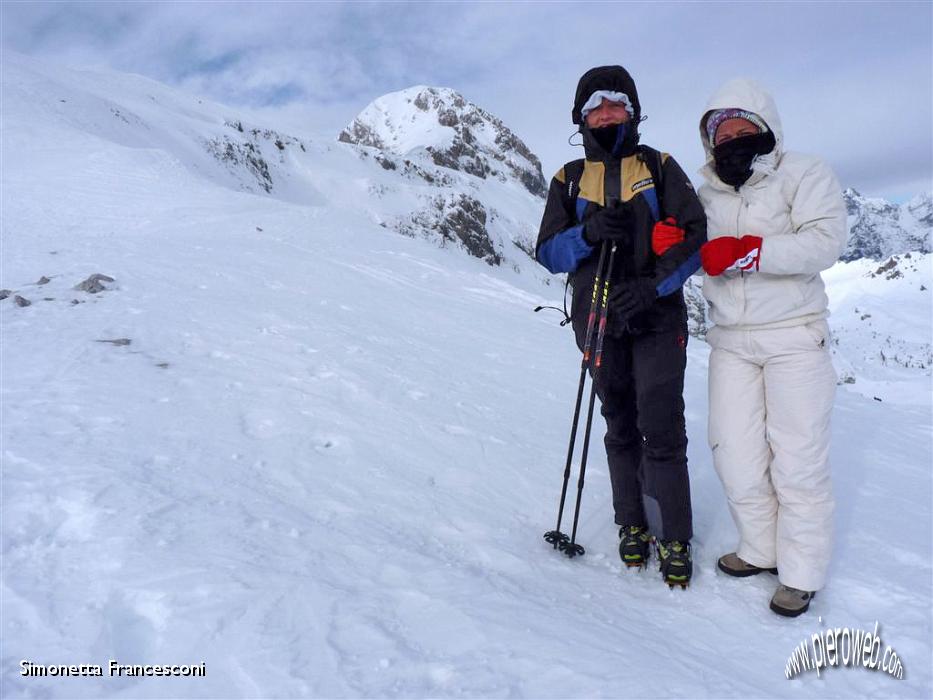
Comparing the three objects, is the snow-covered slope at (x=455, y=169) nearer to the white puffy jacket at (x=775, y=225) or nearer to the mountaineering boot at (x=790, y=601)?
the white puffy jacket at (x=775, y=225)

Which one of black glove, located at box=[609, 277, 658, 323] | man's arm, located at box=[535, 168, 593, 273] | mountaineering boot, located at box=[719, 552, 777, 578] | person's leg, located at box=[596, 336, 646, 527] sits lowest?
mountaineering boot, located at box=[719, 552, 777, 578]

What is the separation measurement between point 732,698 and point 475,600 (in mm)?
1121

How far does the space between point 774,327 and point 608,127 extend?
1.37m

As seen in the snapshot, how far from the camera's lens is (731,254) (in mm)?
3047

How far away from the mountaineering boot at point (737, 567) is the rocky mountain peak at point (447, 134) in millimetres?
50653

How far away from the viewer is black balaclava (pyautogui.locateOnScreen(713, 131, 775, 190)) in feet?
10.1

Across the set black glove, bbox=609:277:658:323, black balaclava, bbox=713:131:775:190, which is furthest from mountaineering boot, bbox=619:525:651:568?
black balaclava, bbox=713:131:775:190

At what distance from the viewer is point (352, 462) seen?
14.4 ft

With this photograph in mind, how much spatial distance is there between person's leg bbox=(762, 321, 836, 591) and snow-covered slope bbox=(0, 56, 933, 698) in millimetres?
291

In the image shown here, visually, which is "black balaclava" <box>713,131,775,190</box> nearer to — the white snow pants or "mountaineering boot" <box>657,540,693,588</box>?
the white snow pants

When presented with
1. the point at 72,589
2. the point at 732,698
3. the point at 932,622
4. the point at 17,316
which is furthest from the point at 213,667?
the point at 17,316

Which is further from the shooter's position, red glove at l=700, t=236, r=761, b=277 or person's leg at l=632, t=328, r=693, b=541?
person's leg at l=632, t=328, r=693, b=541

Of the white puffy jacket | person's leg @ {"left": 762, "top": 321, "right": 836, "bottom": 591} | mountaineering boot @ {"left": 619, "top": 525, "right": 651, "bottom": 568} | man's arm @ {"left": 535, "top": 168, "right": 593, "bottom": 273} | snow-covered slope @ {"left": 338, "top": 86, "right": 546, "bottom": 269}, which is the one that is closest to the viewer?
the white puffy jacket

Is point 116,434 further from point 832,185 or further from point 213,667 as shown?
point 832,185
